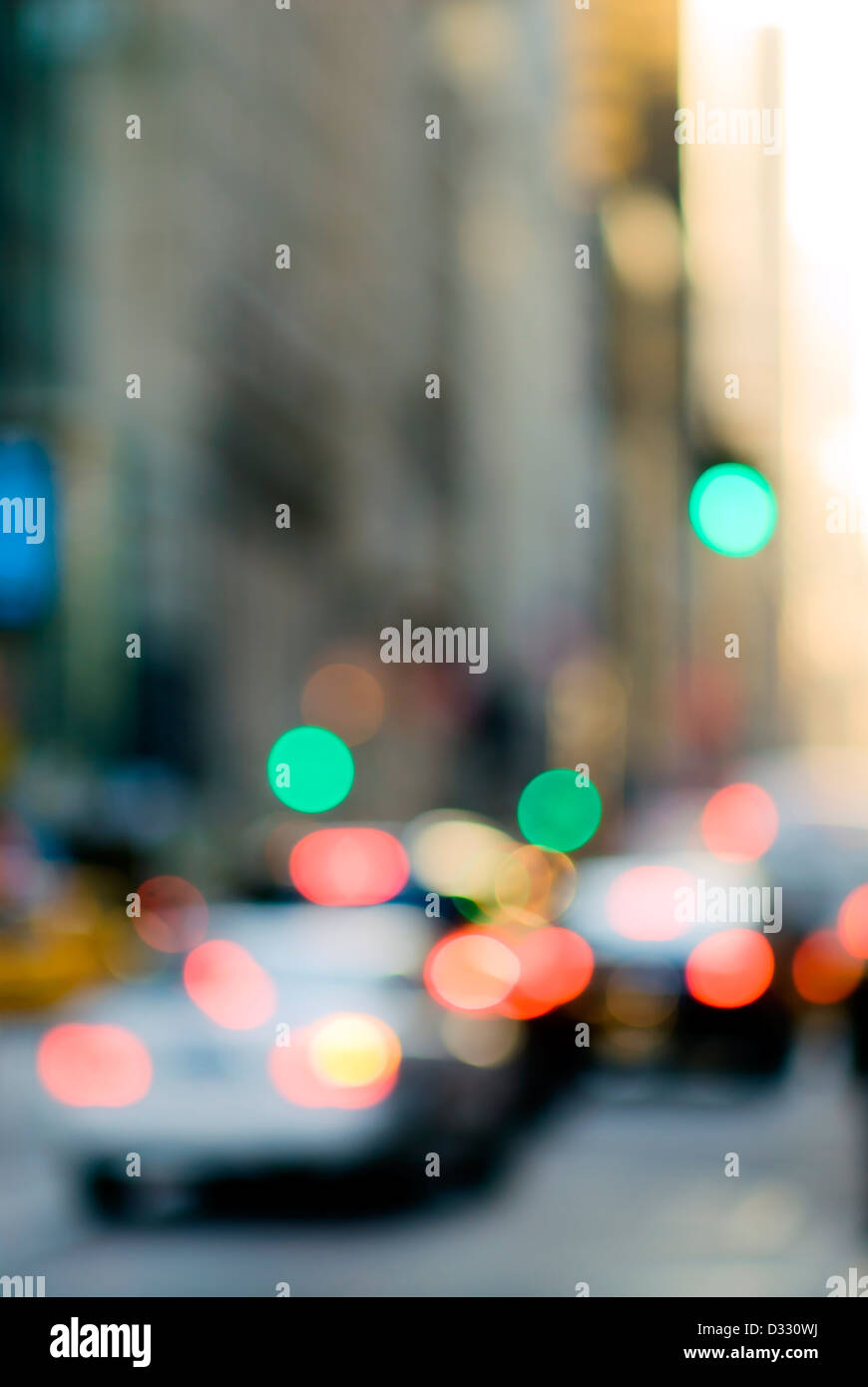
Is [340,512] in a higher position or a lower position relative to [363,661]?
higher

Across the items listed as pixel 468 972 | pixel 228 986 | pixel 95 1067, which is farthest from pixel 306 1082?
pixel 468 972

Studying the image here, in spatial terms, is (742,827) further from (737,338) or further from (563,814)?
(737,338)

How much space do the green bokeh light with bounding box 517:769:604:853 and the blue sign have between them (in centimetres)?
1192

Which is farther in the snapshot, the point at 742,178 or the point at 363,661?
the point at 742,178

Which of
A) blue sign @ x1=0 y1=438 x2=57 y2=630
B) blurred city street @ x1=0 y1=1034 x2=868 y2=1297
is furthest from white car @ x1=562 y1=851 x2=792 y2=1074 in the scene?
blue sign @ x1=0 y1=438 x2=57 y2=630

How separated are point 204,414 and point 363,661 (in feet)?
18.5

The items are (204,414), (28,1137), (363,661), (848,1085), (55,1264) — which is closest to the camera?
(55,1264)

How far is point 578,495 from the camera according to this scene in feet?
212

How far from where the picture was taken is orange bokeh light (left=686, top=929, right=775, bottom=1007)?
1198 centimetres

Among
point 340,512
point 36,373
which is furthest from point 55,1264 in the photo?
point 340,512

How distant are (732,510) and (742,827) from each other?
892 cm
